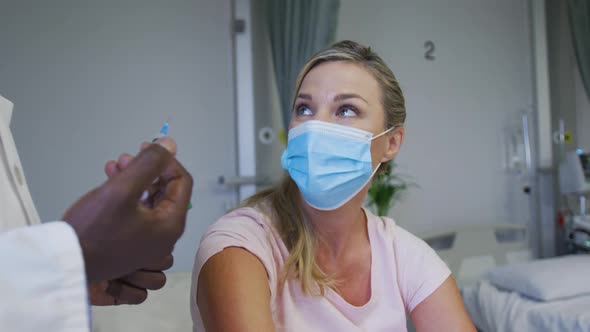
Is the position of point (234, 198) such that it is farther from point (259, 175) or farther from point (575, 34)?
point (575, 34)

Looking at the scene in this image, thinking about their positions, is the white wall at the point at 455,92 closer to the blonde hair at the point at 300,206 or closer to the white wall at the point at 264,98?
the white wall at the point at 264,98

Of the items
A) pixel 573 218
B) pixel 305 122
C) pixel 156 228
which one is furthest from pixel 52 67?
pixel 573 218

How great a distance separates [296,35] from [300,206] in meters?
1.50

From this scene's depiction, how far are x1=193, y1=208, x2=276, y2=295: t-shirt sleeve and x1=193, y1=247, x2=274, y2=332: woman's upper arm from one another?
16mm

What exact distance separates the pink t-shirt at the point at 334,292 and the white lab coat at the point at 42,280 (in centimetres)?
59

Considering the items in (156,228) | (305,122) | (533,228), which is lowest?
(533,228)

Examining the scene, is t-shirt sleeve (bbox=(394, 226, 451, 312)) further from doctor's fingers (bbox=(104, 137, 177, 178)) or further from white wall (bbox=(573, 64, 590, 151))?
white wall (bbox=(573, 64, 590, 151))

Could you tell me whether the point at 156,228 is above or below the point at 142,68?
below

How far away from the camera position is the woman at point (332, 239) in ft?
3.67

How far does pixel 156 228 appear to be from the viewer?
1.72 ft

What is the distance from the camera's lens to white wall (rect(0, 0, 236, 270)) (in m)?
2.41

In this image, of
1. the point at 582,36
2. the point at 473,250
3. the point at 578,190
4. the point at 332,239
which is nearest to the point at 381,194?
the point at 473,250

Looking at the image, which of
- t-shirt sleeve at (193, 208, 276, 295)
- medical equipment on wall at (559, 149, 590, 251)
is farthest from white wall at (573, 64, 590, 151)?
t-shirt sleeve at (193, 208, 276, 295)

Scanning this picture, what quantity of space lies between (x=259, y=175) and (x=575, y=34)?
2376mm
